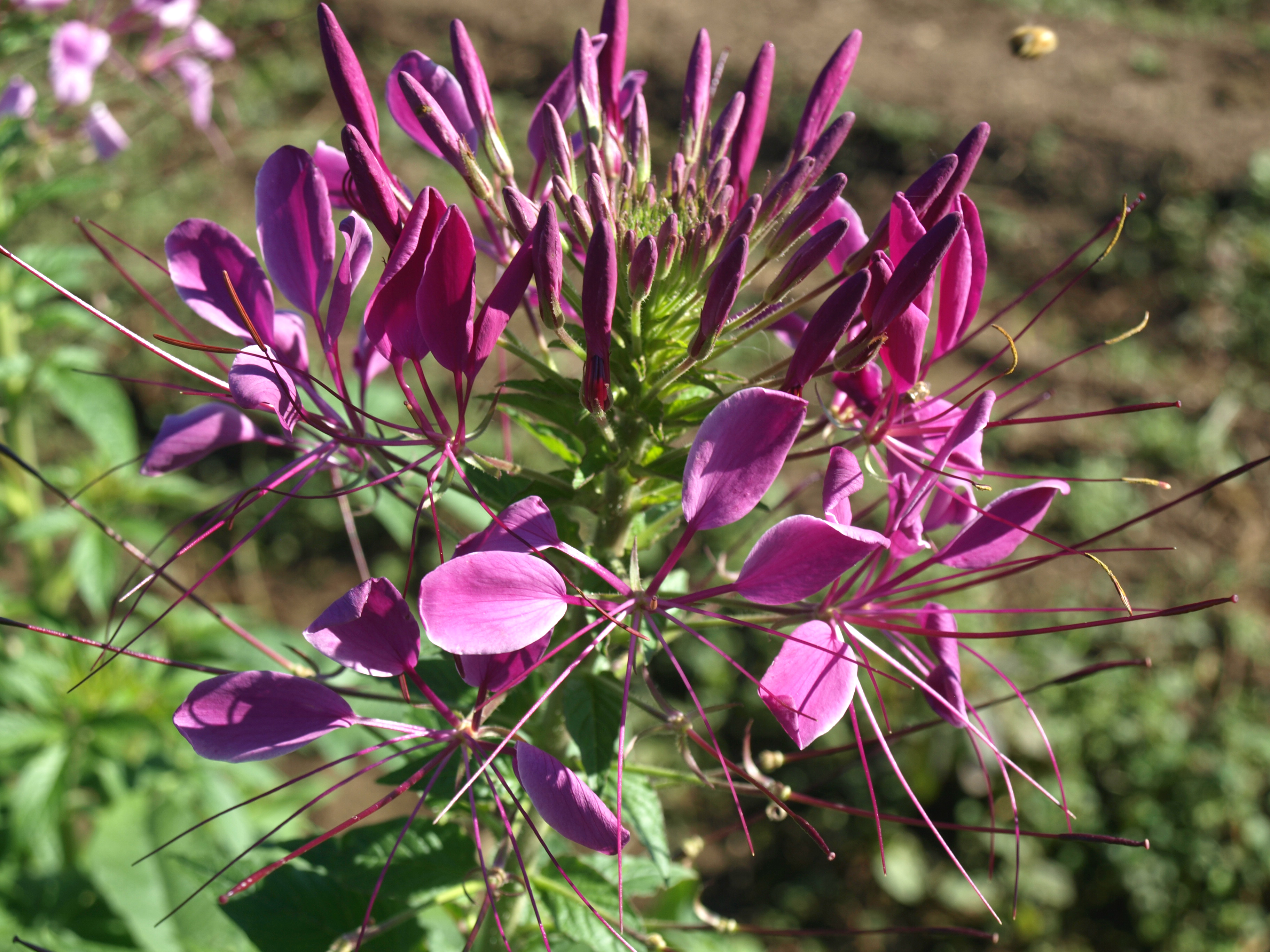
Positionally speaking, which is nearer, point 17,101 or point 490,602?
point 490,602

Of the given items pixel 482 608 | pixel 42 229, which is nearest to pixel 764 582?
pixel 482 608

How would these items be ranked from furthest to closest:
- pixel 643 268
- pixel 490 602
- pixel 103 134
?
pixel 103 134, pixel 643 268, pixel 490 602

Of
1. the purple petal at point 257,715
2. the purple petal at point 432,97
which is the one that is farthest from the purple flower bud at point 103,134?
the purple petal at point 257,715

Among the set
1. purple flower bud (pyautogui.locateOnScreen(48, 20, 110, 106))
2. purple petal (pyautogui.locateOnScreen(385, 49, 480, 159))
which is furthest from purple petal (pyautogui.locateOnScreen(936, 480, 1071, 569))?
purple flower bud (pyautogui.locateOnScreen(48, 20, 110, 106))

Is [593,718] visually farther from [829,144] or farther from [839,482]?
[829,144]

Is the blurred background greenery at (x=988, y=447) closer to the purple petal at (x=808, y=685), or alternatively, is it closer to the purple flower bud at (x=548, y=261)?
the purple petal at (x=808, y=685)

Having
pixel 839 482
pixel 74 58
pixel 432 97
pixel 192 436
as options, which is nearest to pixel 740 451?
pixel 839 482

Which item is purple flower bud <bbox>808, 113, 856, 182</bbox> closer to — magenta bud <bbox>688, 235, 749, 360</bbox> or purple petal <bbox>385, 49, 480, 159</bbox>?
magenta bud <bbox>688, 235, 749, 360</bbox>
